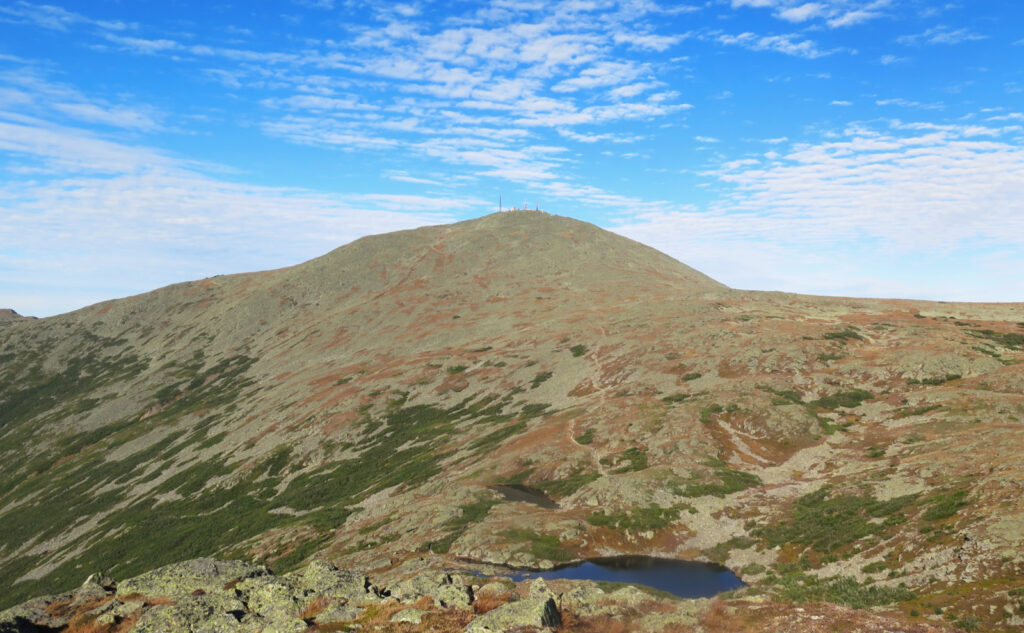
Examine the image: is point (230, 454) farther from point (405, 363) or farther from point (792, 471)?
point (792, 471)

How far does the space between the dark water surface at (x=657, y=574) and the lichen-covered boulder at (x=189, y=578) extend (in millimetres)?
23292

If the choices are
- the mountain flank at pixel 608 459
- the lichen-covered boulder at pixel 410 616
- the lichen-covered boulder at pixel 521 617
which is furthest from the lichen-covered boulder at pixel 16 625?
the lichen-covered boulder at pixel 521 617

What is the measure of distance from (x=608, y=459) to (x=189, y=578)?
54.0m

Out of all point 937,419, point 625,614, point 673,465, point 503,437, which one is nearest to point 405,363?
point 503,437

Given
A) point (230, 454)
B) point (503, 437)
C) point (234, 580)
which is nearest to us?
point (234, 580)

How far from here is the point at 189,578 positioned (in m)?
32.1

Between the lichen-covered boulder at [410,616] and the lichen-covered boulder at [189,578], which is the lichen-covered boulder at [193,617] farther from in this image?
the lichen-covered boulder at [410,616]

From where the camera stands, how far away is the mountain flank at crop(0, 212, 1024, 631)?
4288 cm

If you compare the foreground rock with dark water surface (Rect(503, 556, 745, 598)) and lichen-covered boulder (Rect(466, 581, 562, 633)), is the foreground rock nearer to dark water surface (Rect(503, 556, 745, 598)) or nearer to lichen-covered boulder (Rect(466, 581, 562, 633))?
lichen-covered boulder (Rect(466, 581, 562, 633))

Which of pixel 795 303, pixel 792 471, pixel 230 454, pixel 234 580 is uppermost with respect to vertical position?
pixel 795 303

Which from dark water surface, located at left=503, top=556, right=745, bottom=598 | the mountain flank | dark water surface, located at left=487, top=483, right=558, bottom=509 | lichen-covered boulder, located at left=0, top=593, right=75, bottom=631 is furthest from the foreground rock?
dark water surface, located at left=487, top=483, right=558, bottom=509

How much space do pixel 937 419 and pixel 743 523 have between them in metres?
31.0

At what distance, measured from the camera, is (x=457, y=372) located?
140 meters

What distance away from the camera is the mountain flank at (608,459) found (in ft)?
141
